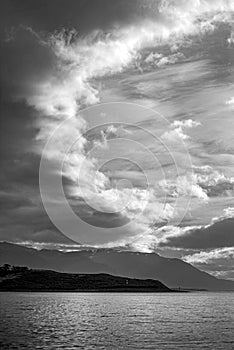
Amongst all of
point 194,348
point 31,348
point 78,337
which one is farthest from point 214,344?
point 31,348

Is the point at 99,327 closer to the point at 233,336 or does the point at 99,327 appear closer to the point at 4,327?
the point at 4,327

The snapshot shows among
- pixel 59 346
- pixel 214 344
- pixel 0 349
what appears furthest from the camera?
pixel 214 344

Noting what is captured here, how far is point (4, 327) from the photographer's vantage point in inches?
4862

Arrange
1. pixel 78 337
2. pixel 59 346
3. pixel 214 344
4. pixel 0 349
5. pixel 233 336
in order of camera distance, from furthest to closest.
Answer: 1. pixel 233 336
2. pixel 78 337
3. pixel 214 344
4. pixel 59 346
5. pixel 0 349

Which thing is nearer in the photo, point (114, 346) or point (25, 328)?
point (114, 346)

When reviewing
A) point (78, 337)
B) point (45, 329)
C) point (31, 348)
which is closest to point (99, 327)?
point (45, 329)

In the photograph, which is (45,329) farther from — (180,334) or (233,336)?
(233,336)

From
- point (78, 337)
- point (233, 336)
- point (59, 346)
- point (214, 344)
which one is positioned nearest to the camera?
point (59, 346)

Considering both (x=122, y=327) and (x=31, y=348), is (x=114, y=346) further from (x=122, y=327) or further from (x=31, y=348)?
(x=122, y=327)

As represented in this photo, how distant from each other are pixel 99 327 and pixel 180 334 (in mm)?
26317

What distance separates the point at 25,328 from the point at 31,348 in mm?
37926

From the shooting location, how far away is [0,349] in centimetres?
8431

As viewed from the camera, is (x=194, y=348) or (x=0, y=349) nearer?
(x=0, y=349)

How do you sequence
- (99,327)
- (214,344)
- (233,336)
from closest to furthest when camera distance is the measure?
(214,344) → (233,336) → (99,327)
